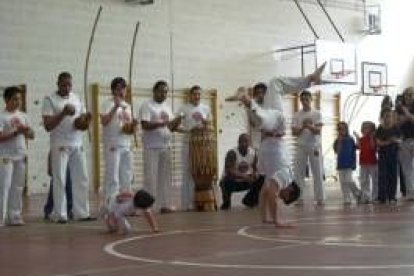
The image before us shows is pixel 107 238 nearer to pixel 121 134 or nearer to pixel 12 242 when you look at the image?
pixel 12 242

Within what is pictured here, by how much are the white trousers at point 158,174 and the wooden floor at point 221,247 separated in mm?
1270

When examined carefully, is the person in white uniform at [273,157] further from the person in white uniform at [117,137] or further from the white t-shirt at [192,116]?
the white t-shirt at [192,116]

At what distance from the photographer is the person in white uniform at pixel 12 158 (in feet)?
32.3

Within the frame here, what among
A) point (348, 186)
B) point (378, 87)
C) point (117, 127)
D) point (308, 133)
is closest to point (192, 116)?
point (117, 127)

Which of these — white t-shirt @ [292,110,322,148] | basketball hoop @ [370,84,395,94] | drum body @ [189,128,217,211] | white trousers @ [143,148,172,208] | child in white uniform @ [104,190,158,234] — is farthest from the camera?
basketball hoop @ [370,84,395,94]

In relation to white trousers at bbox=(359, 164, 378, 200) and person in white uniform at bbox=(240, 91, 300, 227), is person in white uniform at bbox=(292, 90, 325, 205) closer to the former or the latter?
white trousers at bbox=(359, 164, 378, 200)

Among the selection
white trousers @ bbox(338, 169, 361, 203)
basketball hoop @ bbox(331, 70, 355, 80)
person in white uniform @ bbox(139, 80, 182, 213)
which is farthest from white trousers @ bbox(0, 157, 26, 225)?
basketball hoop @ bbox(331, 70, 355, 80)

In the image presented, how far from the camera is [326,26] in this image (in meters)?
23.6

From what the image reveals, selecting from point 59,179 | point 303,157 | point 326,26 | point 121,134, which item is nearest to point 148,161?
point 121,134

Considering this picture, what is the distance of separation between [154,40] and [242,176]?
7.92 m

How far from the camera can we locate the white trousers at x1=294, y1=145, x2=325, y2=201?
12.9 metres

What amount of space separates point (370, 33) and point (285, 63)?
13.1 feet

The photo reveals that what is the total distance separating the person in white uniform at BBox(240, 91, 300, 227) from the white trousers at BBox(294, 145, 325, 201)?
13.0 ft

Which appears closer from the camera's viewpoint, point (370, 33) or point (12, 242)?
point (12, 242)
